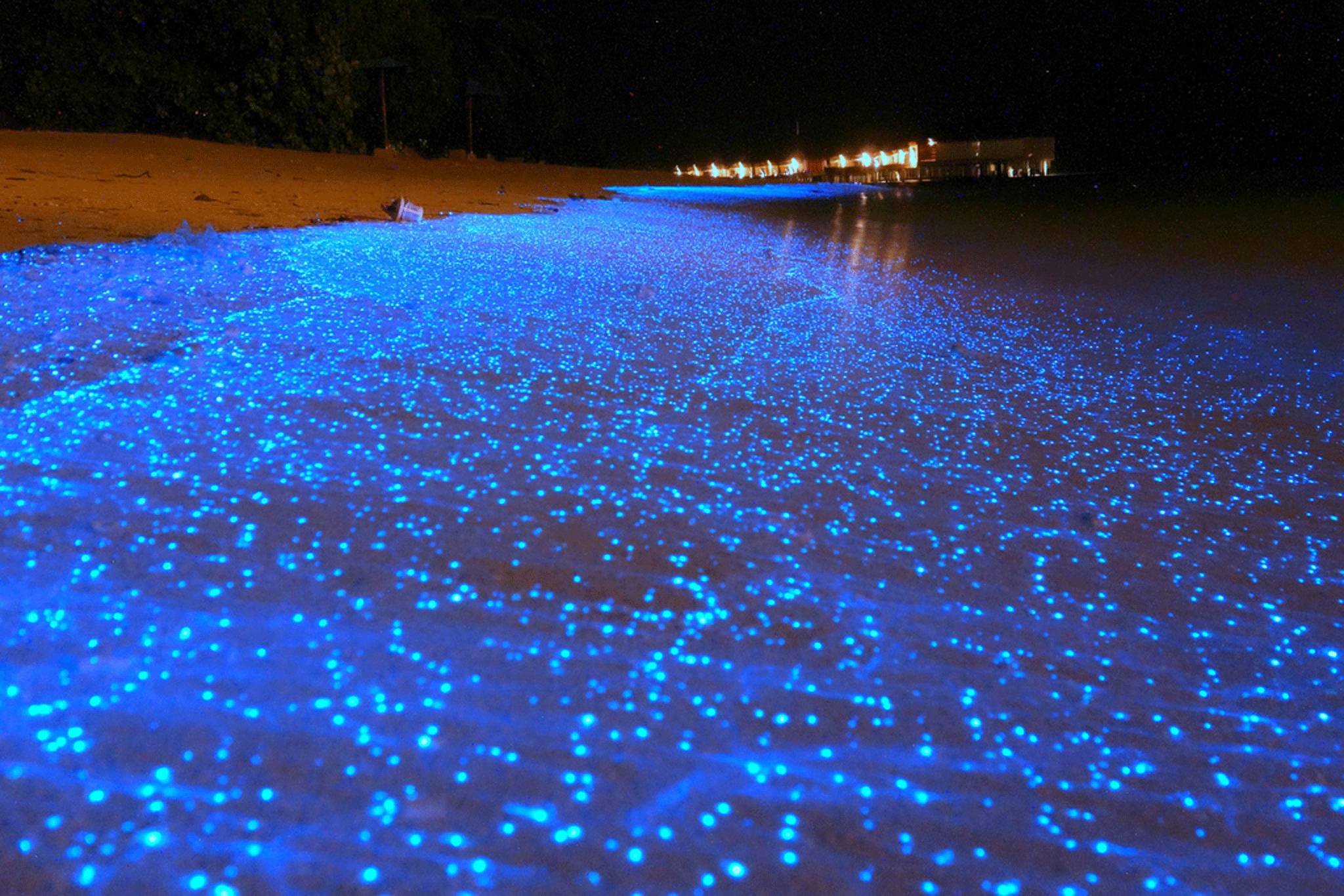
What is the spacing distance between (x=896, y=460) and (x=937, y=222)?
283 inches

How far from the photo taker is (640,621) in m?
0.75

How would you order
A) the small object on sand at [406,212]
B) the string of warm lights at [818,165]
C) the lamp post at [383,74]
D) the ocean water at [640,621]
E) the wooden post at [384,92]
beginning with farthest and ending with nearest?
the string of warm lights at [818,165], the wooden post at [384,92], the lamp post at [383,74], the small object on sand at [406,212], the ocean water at [640,621]

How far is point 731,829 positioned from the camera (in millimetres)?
527

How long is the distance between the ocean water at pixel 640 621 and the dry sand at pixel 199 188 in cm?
195

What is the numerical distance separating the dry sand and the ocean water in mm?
1951

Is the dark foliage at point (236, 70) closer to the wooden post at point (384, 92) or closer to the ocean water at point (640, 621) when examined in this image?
the wooden post at point (384, 92)

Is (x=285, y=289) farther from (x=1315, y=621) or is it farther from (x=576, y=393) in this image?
(x=1315, y=621)

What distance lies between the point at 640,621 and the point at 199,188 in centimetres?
559

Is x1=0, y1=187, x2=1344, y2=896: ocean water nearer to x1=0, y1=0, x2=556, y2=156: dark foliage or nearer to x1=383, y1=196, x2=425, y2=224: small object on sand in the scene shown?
x1=383, y1=196, x2=425, y2=224: small object on sand

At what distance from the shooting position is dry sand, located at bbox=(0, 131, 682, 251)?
10.6ft

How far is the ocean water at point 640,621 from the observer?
1.69ft

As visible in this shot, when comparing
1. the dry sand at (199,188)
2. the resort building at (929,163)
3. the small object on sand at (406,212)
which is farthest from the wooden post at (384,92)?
the resort building at (929,163)

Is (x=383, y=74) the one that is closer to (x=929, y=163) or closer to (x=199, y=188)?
(x=199, y=188)

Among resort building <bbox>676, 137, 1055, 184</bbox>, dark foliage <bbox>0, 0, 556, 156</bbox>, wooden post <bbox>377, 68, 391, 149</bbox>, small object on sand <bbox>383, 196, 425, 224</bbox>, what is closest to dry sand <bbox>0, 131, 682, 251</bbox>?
small object on sand <bbox>383, 196, 425, 224</bbox>
